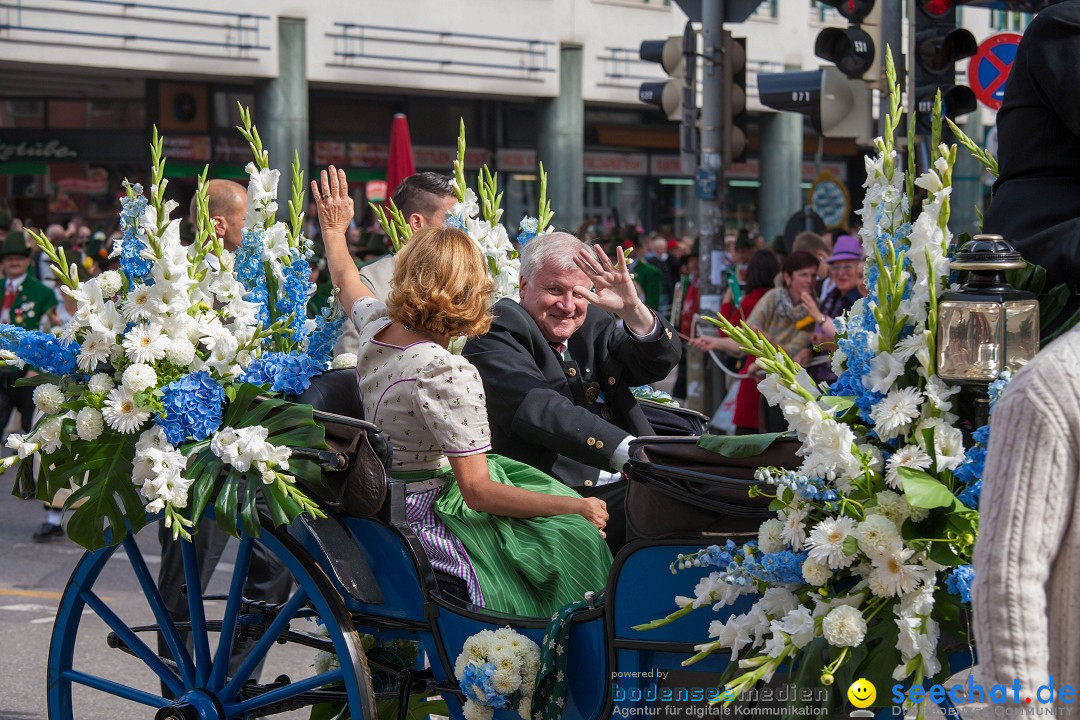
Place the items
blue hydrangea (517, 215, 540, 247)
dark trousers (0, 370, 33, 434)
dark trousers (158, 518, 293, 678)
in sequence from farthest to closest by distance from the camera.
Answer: dark trousers (0, 370, 33, 434) → blue hydrangea (517, 215, 540, 247) → dark trousers (158, 518, 293, 678)

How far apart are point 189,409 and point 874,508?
183cm

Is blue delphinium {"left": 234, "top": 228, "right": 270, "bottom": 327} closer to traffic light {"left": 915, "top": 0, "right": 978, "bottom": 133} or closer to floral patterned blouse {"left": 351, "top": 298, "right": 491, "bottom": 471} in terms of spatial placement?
floral patterned blouse {"left": 351, "top": 298, "right": 491, "bottom": 471}

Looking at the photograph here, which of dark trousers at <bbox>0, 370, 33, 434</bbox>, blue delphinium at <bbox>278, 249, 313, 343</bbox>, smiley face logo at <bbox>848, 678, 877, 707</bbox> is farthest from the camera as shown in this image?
dark trousers at <bbox>0, 370, 33, 434</bbox>

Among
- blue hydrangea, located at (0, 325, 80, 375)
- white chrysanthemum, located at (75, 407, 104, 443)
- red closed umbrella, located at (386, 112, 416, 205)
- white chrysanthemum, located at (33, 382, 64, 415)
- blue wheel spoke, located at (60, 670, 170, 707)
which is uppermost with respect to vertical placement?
red closed umbrella, located at (386, 112, 416, 205)

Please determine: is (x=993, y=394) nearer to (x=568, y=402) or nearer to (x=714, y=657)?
(x=714, y=657)

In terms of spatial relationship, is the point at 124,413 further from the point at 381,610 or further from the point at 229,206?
the point at 229,206

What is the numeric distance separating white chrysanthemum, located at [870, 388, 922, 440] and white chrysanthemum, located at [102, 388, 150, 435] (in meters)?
1.93

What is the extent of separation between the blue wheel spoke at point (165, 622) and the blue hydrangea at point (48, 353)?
512 millimetres

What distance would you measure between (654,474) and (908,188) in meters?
0.82

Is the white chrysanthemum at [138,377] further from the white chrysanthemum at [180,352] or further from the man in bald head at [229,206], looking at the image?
the man in bald head at [229,206]

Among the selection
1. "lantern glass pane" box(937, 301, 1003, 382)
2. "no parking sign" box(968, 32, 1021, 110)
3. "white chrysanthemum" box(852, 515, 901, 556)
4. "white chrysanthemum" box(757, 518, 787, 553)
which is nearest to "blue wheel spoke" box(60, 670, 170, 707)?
"white chrysanthemum" box(757, 518, 787, 553)

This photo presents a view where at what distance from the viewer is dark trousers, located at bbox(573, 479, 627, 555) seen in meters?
4.45

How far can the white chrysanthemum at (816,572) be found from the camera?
2.79 m

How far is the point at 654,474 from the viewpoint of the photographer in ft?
10.5
